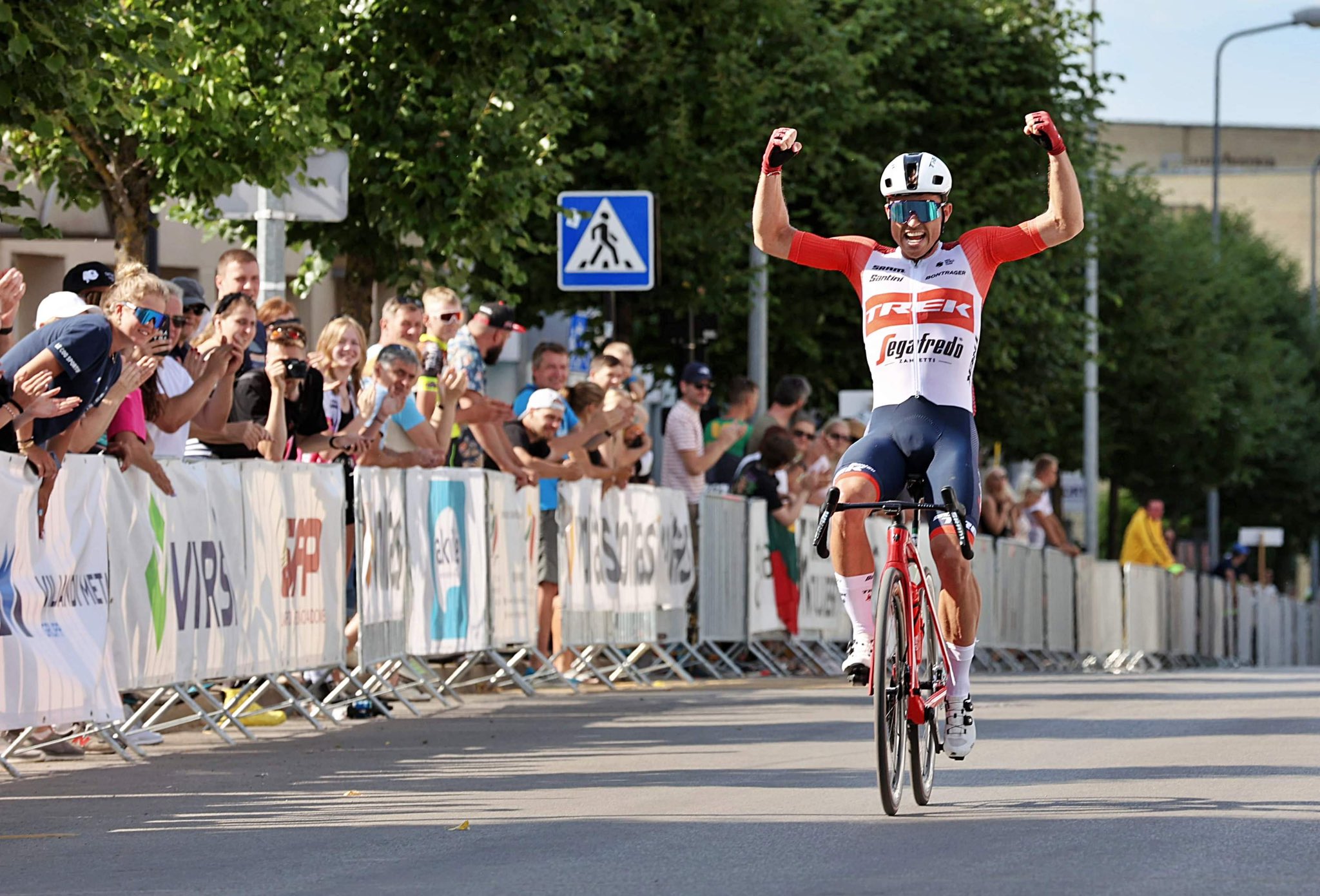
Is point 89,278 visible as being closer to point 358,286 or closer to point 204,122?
point 204,122

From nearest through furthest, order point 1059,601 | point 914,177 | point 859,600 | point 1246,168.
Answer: point 859,600 → point 914,177 → point 1059,601 → point 1246,168

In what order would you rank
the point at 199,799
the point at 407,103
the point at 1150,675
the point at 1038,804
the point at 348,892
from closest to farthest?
the point at 348,892 → the point at 1038,804 → the point at 199,799 → the point at 407,103 → the point at 1150,675

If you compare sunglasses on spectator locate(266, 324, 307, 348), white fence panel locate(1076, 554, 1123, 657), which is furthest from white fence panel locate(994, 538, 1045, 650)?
sunglasses on spectator locate(266, 324, 307, 348)

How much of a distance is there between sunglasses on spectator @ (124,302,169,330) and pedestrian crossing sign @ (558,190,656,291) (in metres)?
8.44

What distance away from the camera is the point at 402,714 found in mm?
15164

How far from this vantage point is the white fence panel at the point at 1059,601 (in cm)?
3198

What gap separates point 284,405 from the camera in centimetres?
1411

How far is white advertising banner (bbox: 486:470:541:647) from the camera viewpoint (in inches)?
645

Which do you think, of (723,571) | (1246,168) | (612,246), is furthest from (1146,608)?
Answer: (1246,168)

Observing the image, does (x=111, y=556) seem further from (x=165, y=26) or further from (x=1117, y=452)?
(x=1117, y=452)

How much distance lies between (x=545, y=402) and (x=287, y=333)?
3468mm

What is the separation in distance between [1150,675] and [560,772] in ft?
47.9

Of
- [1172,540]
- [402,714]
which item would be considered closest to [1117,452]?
[1172,540]

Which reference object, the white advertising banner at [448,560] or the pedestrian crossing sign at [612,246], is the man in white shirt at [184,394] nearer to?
the white advertising banner at [448,560]
